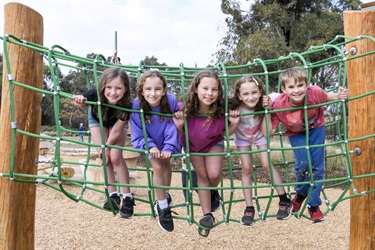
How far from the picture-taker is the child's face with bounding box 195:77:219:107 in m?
2.75

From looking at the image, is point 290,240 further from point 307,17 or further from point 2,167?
point 307,17

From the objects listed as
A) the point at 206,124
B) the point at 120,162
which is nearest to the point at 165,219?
the point at 120,162

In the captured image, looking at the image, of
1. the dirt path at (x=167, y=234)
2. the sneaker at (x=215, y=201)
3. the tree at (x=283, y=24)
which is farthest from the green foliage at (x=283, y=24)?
the sneaker at (x=215, y=201)

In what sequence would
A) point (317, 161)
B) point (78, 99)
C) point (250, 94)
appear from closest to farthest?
1. point (78, 99)
2. point (250, 94)
3. point (317, 161)

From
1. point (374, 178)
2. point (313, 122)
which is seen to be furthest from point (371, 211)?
point (313, 122)

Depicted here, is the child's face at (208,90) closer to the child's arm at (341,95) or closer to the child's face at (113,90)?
the child's face at (113,90)

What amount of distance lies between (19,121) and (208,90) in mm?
1301

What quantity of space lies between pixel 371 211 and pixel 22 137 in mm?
2554

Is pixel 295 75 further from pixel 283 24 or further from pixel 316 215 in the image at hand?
pixel 283 24

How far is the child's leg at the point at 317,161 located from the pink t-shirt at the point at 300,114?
58mm

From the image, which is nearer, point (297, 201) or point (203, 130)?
point (203, 130)

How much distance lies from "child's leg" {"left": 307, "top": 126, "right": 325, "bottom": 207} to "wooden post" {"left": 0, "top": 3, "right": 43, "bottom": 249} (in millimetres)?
1998

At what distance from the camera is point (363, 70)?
9.54ft

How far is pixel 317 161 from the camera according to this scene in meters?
2.94
